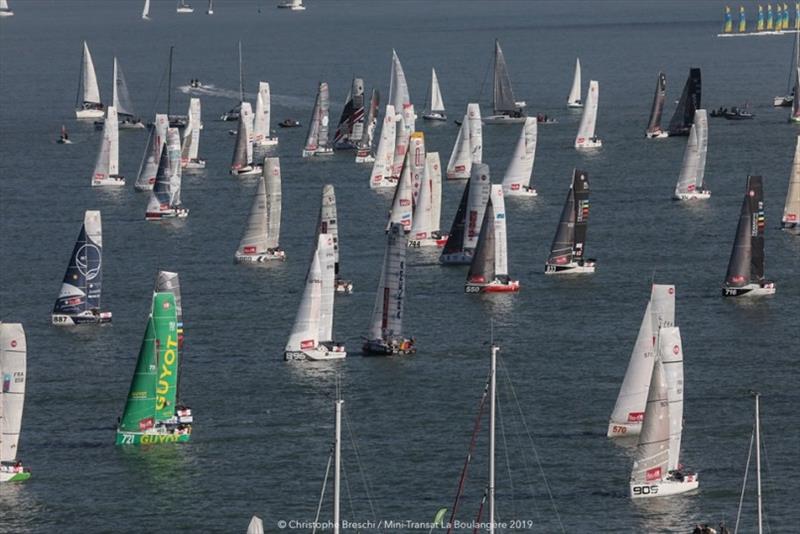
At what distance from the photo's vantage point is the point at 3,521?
234 ft

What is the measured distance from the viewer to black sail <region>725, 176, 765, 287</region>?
105 m

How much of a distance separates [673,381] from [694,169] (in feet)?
226

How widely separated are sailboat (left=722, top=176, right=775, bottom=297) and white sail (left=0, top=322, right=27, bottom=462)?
41.4m

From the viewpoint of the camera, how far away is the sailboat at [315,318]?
9262cm

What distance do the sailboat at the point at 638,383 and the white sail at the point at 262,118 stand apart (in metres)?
96.2

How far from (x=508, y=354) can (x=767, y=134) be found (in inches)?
3431

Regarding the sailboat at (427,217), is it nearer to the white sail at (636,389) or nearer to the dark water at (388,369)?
the dark water at (388,369)

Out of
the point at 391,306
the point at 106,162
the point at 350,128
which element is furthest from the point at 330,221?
the point at 350,128

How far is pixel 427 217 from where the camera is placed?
123 m

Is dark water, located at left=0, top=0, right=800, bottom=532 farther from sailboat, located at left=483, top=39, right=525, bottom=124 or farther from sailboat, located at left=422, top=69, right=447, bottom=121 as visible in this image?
sailboat, located at left=422, top=69, right=447, bottom=121

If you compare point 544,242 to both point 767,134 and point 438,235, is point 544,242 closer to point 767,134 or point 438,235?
point 438,235

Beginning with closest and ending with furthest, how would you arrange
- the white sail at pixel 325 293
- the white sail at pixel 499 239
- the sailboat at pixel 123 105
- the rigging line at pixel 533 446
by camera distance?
the rigging line at pixel 533 446
the white sail at pixel 325 293
the white sail at pixel 499 239
the sailboat at pixel 123 105

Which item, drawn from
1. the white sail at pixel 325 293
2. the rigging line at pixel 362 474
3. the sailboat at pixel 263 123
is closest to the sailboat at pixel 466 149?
the sailboat at pixel 263 123

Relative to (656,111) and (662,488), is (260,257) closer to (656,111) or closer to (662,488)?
(662,488)
